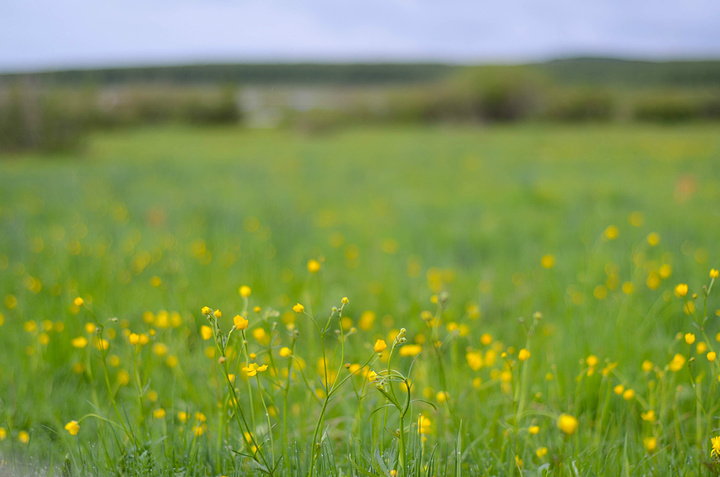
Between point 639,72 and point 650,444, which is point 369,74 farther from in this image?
point 650,444

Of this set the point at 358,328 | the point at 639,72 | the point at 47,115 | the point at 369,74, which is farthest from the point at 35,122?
the point at 369,74

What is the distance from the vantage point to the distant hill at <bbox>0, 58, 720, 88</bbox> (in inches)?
575

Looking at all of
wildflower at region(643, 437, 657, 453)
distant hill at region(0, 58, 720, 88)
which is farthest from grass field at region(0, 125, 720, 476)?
distant hill at region(0, 58, 720, 88)

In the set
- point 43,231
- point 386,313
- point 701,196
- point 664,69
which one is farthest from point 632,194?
point 664,69

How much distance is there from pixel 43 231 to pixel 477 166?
8400 millimetres

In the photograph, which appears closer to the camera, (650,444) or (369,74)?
(650,444)

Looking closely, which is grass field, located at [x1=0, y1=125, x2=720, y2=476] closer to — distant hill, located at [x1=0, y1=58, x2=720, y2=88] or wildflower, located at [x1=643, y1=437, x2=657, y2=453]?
wildflower, located at [x1=643, y1=437, x2=657, y2=453]

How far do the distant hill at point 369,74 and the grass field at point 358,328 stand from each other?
8.19 metres

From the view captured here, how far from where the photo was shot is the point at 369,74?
67.2 meters

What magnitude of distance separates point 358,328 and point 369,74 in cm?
6866

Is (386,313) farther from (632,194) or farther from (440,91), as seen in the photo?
(440,91)

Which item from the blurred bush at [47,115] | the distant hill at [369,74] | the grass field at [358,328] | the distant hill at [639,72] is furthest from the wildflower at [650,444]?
the blurred bush at [47,115]

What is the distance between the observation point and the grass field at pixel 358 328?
1.41 m

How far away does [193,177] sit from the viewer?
9.02m
